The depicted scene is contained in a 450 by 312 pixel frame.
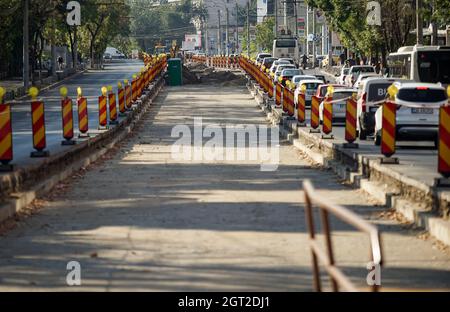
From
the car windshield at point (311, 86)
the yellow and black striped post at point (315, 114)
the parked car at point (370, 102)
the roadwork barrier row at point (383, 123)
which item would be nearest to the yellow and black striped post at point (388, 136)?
the roadwork barrier row at point (383, 123)

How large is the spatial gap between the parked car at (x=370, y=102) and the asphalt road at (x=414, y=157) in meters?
0.39

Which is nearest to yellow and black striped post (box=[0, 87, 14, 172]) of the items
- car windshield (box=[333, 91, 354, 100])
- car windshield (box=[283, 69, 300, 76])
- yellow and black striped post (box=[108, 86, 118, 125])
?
yellow and black striped post (box=[108, 86, 118, 125])

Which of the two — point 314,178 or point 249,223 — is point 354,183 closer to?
point 314,178

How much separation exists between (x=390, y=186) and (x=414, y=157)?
7110 mm

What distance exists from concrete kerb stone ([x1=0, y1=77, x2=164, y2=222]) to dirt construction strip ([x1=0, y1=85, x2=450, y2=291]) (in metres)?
0.31

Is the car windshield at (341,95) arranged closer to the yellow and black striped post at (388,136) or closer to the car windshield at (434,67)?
the car windshield at (434,67)

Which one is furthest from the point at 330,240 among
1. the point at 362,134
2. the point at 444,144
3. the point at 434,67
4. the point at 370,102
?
the point at 434,67

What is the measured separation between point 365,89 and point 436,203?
1850 cm

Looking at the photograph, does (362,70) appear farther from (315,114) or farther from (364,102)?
(315,114)

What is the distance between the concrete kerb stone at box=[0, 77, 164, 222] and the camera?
16798 millimetres

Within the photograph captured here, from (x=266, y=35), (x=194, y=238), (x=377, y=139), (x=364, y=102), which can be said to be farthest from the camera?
(x=266, y=35)

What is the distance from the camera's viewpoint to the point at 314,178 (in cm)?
2294

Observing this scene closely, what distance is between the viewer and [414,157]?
83.1 ft

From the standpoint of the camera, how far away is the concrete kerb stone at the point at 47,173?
1680 cm
